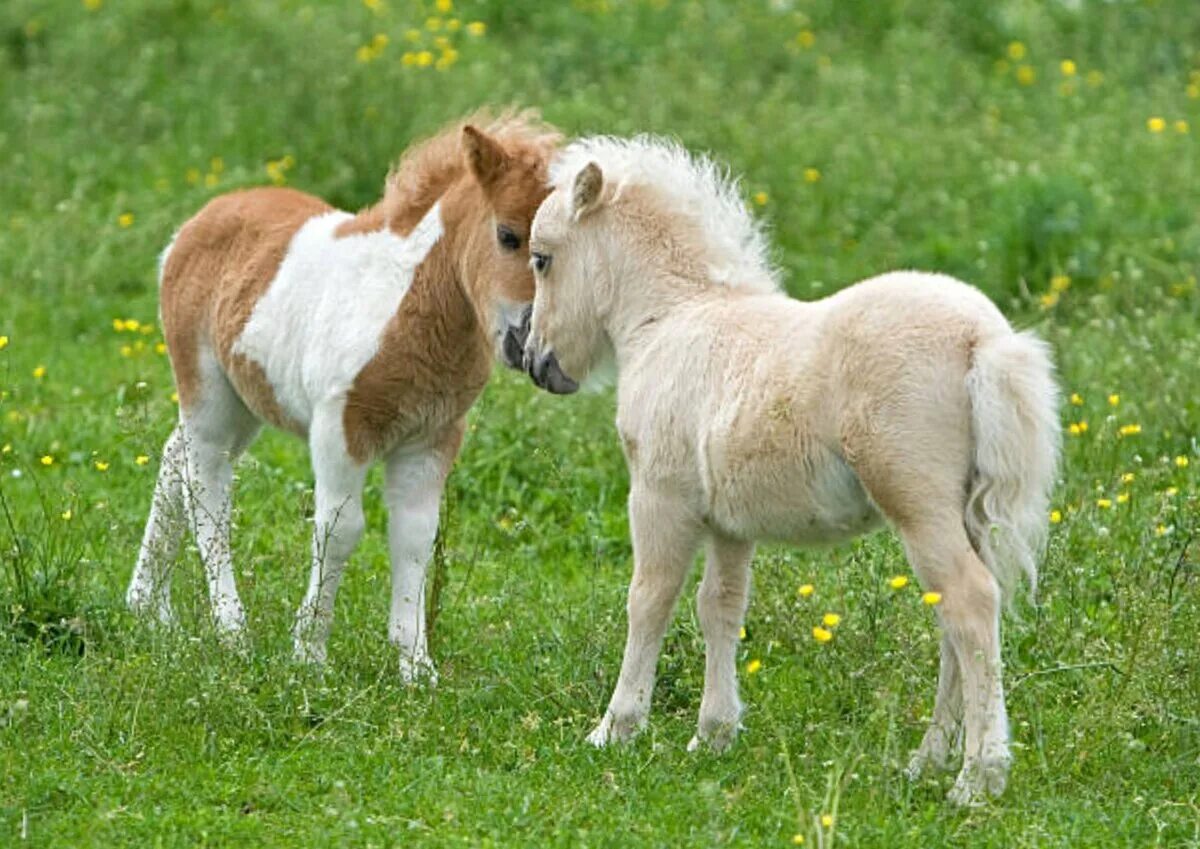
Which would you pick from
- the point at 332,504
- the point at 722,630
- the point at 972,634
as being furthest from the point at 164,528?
the point at 972,634

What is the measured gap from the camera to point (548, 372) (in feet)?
21.3

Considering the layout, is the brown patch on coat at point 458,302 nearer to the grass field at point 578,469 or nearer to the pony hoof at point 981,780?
the grass field at point 578,469

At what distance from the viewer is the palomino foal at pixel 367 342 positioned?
6.78 meters

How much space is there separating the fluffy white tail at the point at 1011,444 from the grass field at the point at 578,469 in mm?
523

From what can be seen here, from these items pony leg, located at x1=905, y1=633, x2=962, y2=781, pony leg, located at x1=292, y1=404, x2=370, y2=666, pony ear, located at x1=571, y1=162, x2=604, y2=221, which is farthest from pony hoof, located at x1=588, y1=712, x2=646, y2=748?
pony ear, located at x1=571, y1=162, x2=604, y2=221

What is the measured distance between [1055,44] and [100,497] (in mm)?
8357

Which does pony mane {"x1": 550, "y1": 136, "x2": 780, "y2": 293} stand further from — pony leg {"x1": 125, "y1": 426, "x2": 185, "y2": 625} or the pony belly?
pony leg {"x1": 125, "y1": 426, "x2": 185, "y2": 625}

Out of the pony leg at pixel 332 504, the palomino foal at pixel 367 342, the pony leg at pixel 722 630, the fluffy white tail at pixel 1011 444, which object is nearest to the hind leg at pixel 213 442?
the palomino foal at pixel 367 342

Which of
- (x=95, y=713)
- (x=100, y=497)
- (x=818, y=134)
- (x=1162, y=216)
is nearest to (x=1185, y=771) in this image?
(x=95, y=713)

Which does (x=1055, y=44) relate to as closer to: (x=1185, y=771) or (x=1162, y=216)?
(x=1162, y=216)

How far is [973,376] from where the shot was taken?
5.25 meters

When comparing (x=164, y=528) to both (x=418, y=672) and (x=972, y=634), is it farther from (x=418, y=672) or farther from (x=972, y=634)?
(x=972, y=634)

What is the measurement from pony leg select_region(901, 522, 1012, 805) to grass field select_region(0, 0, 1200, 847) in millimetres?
125

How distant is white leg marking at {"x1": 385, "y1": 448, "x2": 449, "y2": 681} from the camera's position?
697cm
